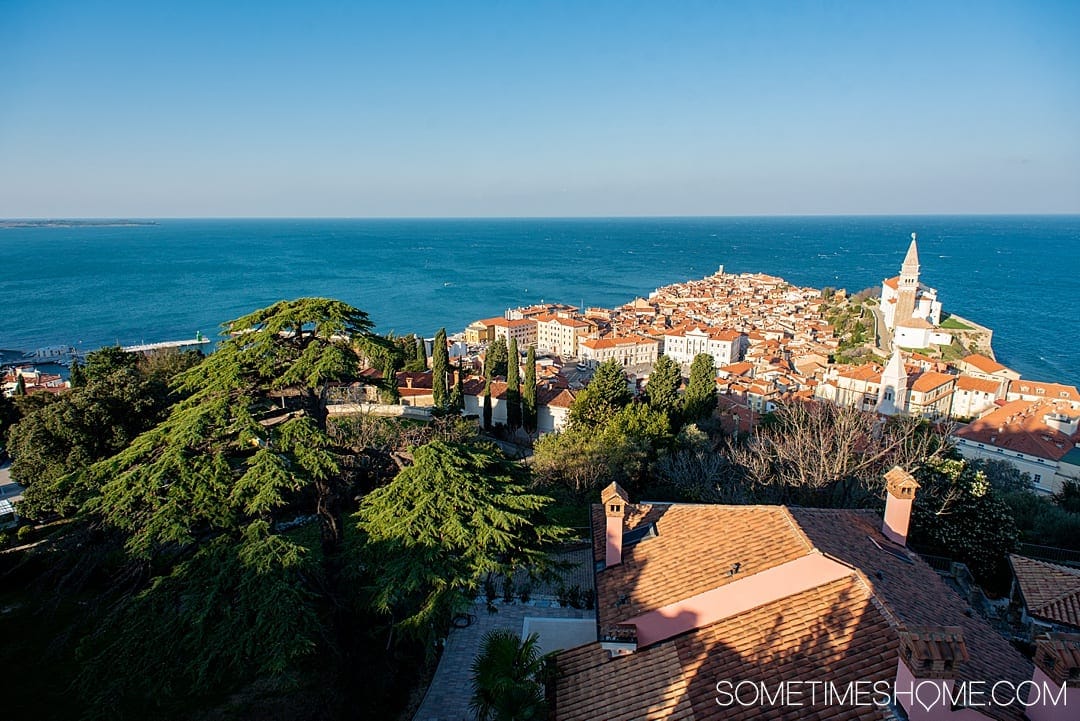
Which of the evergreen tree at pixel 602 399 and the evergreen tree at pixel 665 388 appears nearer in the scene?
Answer: the evergreen tree at pixel 602 399

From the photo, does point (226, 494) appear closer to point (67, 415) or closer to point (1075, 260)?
point (67, 415)

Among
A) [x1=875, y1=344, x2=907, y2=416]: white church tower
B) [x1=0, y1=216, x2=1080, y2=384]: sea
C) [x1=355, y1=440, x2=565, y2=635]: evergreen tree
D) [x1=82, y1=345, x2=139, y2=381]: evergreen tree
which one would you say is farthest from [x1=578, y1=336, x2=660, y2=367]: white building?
[x1=355, y1=440, x2=565, y2=635]: evergreen tree

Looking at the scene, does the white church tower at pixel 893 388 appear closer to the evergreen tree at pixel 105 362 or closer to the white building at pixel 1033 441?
the white building at pixel 1033 441

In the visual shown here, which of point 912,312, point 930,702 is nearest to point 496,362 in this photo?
point 930,702

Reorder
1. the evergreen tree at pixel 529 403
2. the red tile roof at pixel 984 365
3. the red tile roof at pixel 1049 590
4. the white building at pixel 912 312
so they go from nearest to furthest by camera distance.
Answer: the red tile roof at pixel 1049 590 < the evergreen tree at pixel 529 403 < the red tile roof at pixel 984 365 < the white building at pixel 912 312

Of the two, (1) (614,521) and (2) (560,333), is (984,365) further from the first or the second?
(1) (614,521)

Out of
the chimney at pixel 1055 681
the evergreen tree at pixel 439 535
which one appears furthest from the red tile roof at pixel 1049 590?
the evergreen tree at pixel 439 535

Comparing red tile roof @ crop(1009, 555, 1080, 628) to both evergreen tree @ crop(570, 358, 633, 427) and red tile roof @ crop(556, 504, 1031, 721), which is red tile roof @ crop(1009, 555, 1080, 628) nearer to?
red tile roof @ crop(556, 504, 1031, 721)
